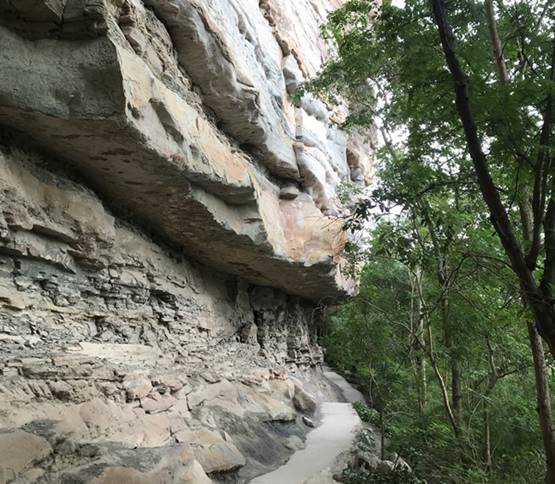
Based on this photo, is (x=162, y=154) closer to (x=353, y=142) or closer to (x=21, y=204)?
(x=21, y=204)

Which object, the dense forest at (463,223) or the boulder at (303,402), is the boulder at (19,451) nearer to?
the dense forest at (463,223)

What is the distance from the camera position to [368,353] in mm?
7531

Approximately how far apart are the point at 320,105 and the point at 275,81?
3365mm

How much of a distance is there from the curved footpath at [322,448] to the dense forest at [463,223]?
0.89 meters

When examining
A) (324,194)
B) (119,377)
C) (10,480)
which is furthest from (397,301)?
(10,480)

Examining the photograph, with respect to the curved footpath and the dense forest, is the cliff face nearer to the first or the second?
the curved footpath

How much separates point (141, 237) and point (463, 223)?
17.0 feet

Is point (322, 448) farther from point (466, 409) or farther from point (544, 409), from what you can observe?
point (544, 409)

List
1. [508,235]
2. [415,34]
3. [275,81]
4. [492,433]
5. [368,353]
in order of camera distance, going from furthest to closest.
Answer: [275,81], [492,433], [368,353], [415,34], [508,235]

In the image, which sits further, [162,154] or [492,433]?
[492,433]

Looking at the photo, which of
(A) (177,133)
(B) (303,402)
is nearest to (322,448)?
(B) (303,402)

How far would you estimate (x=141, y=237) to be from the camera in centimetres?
678

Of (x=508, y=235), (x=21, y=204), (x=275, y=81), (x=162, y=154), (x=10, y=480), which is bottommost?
(x=10, y=480)

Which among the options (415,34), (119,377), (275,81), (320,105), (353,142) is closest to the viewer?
(415,34)
